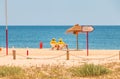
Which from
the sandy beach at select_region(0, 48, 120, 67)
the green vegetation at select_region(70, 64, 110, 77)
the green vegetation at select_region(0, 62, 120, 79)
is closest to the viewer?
the green vegetation at select_region(0, 62, 120, 79)

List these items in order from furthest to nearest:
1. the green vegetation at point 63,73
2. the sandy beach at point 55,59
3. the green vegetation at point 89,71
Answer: the sandy beach at point 55,59 < the green vegetation at point 89,71 < the green vegetation at point 63,73

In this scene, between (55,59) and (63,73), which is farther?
(55,59)

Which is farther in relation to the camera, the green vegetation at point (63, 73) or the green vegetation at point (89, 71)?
the green vegetation at point (89, 71)

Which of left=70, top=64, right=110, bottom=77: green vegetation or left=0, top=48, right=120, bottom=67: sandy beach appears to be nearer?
left=70, top=64, right=110, bottom=77: green vegetation

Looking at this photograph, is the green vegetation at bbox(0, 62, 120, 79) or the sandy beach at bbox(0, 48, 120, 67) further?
the sandy beach at bbox(0, 48, 120, 67)

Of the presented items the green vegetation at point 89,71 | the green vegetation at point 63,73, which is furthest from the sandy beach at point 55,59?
the green vegetation at point 89,71

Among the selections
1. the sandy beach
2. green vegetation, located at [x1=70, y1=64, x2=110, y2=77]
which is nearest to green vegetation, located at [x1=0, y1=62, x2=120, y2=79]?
green vegetation, located at [x1=70, y1=64, x2=110, y2=77]

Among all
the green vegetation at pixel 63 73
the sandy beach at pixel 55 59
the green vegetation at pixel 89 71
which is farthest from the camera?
the sandy beach at pixel 55 59

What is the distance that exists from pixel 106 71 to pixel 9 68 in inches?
139

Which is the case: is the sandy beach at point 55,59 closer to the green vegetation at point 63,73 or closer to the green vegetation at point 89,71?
the green vegetation at point 63,73

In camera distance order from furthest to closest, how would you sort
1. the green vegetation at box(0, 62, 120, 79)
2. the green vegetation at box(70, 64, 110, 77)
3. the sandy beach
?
the sandy beach < the green vegetation at box(70, 64, 110, 77) < the green vegetation at box(0, 62, 120, 79)

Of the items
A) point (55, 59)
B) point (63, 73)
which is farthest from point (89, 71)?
point (55, 59)

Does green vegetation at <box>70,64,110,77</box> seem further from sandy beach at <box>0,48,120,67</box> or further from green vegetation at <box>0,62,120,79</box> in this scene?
sandy beach at <box>0,48,120,67</box>

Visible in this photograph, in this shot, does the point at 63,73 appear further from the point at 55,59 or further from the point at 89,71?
the point at 55,59
